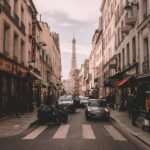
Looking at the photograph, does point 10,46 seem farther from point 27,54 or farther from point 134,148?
point 134,148

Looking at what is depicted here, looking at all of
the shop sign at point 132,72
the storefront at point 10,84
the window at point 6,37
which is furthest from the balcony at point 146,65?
the window at point 6,37

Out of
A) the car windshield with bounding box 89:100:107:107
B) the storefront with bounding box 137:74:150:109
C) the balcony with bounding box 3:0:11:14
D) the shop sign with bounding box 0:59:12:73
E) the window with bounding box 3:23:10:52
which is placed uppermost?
the balcony with bounding box 3:0:11:14

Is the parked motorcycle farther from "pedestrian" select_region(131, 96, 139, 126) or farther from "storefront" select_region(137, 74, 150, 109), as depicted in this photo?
"storefront" select_region(137, 74, 150, 109)

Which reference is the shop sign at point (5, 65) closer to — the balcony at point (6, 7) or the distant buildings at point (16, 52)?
the distant buildings at point (16, 52)

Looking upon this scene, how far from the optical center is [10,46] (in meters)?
27.4

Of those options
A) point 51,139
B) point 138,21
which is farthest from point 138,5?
point 51,139

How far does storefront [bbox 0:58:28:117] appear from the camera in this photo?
2474 cm

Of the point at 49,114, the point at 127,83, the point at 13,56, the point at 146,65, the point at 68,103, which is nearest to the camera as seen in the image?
the point at 49,114

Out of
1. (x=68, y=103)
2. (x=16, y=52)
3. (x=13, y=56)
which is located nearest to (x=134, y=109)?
(x=13, y=56)

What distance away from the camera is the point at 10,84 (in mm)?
27531

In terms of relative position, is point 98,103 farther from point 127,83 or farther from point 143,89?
point 127,83

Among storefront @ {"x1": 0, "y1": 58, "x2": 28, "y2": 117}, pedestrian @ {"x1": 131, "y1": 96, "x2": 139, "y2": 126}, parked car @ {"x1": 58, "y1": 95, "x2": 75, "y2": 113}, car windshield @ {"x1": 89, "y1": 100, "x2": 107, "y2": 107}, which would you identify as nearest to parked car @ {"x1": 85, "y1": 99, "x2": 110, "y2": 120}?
car windshield @ {"x1": 89, "y1": 100, "x2": 107, "y2": 107}

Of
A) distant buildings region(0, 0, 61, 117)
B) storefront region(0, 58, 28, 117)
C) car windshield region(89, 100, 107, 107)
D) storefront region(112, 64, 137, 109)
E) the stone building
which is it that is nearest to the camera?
storefront region(0, 58, 28, 117)

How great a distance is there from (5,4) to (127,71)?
13.3 metres
